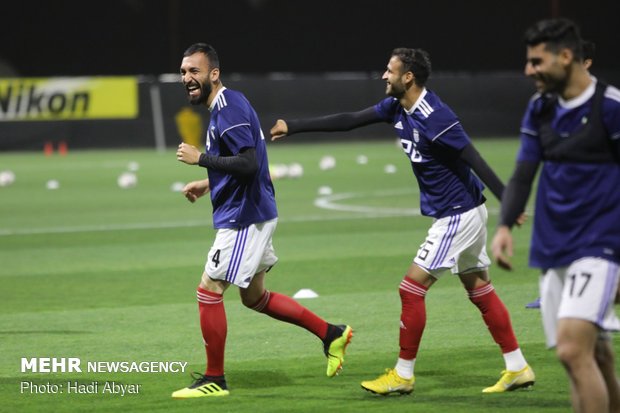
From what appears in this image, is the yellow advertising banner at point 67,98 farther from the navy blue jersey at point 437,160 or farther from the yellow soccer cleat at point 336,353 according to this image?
the navy blue jersey at point 437,160

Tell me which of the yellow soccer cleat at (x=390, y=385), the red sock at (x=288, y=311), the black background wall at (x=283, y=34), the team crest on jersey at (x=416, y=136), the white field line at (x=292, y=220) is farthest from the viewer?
the black background wall at (x=283, y=34)

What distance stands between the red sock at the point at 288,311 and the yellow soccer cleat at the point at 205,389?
68 centimetres

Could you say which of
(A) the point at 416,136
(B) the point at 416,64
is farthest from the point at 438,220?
(B) the point at 416,64

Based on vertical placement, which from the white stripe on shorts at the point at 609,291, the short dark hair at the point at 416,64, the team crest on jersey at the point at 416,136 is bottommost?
the white stripe on shorts at the point at 609,291

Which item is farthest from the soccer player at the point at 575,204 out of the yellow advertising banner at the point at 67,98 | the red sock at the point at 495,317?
the yellow advertising banner at the point at 67,98

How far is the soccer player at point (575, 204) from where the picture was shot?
210 inches

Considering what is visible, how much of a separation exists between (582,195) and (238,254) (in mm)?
2678

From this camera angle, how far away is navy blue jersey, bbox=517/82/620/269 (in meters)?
5.44

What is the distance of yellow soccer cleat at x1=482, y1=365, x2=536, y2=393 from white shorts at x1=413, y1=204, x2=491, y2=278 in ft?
2.26

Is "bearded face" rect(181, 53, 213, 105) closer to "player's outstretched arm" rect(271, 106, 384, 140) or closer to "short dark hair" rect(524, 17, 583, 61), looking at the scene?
"player's outstretched arm" rect(271, 106, 384, 140)

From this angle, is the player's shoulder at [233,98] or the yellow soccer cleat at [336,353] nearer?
the player's shoulder at [233,98]

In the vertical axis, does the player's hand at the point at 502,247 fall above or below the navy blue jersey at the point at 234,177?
below

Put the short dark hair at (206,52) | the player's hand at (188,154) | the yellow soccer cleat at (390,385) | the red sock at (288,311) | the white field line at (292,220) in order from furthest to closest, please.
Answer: the white field line at (292,220) < the red sock at (288,311) < the short dark hair at (206,52) < the player's hand at (188,154) < the yellow soccer cleat at (390,385)

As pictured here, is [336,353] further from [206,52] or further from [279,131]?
[206,52]
